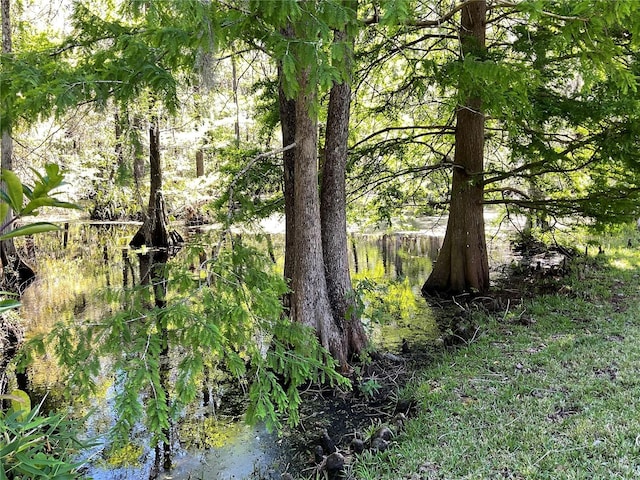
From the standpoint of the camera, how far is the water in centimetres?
457

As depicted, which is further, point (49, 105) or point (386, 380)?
point (386, 380)

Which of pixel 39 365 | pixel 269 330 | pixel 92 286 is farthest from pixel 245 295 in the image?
pixel 92 286

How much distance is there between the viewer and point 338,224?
21.3 feet

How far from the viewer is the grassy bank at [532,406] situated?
3385 mm

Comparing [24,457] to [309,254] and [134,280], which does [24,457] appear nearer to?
[309,254]

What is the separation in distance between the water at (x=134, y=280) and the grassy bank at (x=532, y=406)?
4.23ft

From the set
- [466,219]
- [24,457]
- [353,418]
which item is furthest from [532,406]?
[466,219]

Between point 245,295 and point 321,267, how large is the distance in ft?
7.69

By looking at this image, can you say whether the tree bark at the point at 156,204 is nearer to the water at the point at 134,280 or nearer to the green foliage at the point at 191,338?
the water at the point at 134,280

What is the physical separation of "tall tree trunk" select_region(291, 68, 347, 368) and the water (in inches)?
33.7

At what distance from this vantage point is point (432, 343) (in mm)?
7223

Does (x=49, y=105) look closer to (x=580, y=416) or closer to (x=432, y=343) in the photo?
(x=580, y=416)

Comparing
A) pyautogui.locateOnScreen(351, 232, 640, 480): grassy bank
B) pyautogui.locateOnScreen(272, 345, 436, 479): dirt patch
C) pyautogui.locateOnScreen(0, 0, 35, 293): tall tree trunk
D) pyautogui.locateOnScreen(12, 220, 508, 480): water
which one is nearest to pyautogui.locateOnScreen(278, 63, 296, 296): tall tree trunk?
pyautogui.locateOnScreen(12, 220, 508, 480): water

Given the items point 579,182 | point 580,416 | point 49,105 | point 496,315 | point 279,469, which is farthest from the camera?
point 579,182
